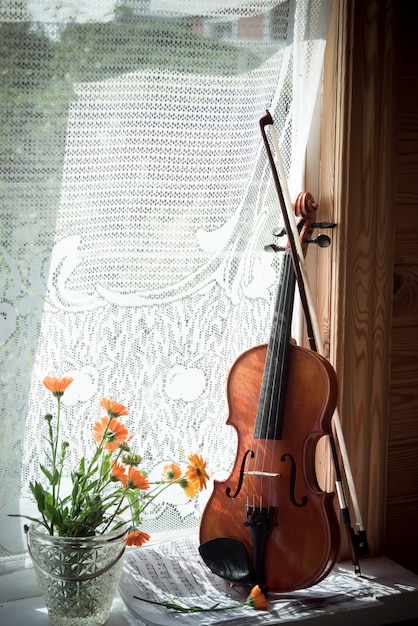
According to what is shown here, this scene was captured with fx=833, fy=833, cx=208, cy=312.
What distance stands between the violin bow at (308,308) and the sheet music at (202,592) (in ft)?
0.28

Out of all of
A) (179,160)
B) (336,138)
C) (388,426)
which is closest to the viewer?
(179,160)

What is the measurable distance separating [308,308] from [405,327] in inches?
14.1

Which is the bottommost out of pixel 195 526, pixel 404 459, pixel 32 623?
pixel 32 623

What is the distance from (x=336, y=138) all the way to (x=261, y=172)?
0.59 feet

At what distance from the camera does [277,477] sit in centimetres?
158

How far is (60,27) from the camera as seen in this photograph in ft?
4.91

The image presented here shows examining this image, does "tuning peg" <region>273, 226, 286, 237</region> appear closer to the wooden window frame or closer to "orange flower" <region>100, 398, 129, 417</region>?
the wooden window frame

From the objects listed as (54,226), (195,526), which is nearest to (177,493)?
(195,526)

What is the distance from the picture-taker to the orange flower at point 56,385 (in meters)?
1.50

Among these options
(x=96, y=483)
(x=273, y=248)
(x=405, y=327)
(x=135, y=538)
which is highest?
(x=273, y=248)

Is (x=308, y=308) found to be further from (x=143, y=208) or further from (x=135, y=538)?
(x=135, y=538)

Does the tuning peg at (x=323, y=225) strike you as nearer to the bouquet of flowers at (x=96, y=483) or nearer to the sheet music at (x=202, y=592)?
the bouquet of flowers at (x=96, y=483)

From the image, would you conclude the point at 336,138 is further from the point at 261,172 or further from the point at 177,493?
the point at 177,493

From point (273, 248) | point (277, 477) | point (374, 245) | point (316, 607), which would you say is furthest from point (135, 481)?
point (374, 245)
